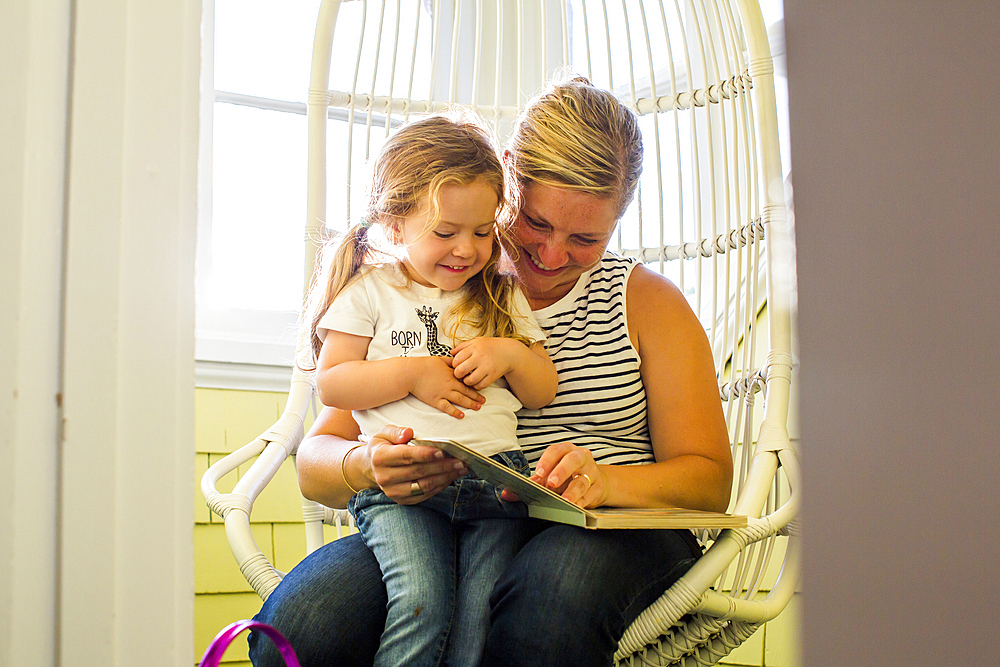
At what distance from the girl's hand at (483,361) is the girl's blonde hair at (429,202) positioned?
55mm

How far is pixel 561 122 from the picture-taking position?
1.14 meters

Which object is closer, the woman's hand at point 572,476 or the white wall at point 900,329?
the white wall at point 900,329

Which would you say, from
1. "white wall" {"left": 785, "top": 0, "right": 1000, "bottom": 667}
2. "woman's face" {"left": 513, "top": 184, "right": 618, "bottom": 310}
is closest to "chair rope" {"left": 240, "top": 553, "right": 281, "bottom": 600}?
"woman's face" {"left": 513, "top": 184, "right": 618, "bottom": 310}

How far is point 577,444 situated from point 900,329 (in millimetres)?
923

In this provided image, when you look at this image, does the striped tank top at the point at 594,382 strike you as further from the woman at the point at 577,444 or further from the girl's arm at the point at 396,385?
the girl's arm at the point at 396,385

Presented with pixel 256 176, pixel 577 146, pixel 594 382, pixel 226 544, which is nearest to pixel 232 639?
pixel 594 382

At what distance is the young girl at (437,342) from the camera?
0.98 m

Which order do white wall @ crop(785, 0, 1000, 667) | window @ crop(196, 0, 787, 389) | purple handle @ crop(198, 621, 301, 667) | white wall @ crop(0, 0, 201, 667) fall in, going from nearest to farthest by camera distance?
white wall @ crop(785, 0, 1000, 667) → white wall @ crop(0, 0, 201, 667) → purple handle @ crop(198, 621, 301, 667) → window @ crop(196, 0, 787, 389)

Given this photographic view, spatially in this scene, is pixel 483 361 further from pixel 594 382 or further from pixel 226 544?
pixel 226 544

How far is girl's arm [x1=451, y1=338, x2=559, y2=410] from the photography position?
1.05 meters

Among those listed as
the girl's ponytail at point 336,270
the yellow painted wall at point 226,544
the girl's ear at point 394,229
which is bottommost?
the yellow painted wall at point 226,544

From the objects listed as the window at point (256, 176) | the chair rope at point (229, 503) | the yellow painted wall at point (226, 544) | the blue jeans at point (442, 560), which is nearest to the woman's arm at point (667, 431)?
the blue jeans at point (442, 560)

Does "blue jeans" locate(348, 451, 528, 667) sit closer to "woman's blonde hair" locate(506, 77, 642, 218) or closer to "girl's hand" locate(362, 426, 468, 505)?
"girl's hand" locate(362, 426, 468, 505)

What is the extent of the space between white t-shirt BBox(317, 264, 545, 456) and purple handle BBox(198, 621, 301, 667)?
319mm
